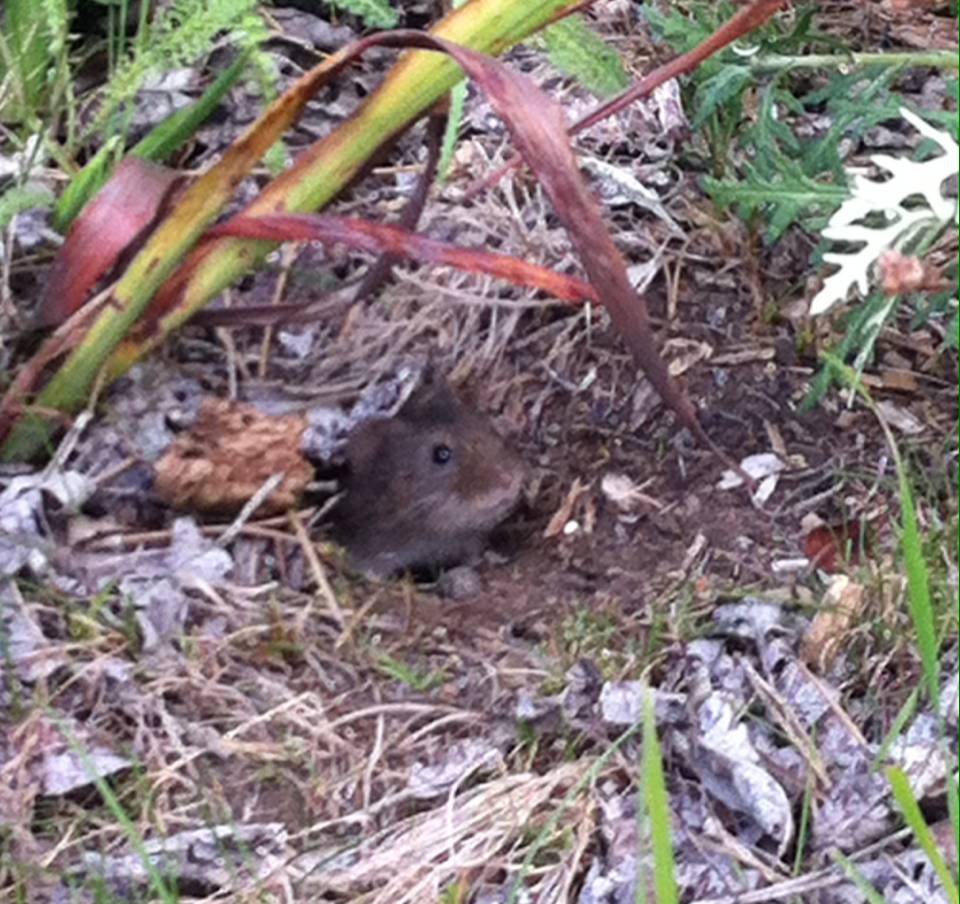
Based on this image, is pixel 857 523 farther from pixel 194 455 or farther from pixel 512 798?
pixel 194 455

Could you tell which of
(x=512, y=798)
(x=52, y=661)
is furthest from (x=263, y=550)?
(x=512, y=798)

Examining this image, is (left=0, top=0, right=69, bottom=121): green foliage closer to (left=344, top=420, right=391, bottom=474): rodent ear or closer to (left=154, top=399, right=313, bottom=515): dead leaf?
(left=154, top=399, right=313, bottom=515): dead leaf

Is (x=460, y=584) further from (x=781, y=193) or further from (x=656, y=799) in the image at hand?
(x=656, y=799)

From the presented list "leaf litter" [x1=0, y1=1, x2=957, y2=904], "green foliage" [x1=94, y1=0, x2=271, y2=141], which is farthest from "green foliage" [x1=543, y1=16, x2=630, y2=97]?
"leaf litter" [x1=0, y1=1, x2=957, y2=904]

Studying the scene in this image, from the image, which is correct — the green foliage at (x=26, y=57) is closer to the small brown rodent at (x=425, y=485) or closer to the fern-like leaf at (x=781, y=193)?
the small brown rodent at (x=425, y=485)

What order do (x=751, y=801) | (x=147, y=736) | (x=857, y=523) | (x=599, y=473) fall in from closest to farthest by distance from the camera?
(x=751, y=801) < (x=147, y=736) < (x=857, y=523) < (x=599, y=473)

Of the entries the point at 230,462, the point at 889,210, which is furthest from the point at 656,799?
the point at 230,462
